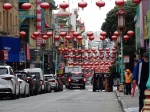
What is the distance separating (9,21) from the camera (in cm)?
6219

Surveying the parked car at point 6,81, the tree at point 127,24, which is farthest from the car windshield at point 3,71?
the tree at point 127,24

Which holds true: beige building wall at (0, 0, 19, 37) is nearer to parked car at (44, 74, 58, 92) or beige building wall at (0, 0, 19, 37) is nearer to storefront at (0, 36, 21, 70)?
storefront at (0, 36, 21, 70)

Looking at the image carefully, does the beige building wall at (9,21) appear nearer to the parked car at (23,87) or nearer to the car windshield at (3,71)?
the parked car at (23,87)

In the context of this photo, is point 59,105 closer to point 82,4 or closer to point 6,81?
point 6,81

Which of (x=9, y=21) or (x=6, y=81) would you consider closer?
(x=6, y=81)

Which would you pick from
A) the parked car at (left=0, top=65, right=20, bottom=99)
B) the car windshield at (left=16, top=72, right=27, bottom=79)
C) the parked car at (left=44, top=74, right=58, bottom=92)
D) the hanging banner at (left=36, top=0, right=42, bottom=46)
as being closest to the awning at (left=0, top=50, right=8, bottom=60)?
the parked car at (left=44, top=74, right=58, bottom=92)

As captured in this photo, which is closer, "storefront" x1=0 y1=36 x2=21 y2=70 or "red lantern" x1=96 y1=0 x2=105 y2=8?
"red lantern" x1=96 y1=0 x2=105 y2=8

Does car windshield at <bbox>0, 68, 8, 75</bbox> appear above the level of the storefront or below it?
below

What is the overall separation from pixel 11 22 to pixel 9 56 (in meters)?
5.87

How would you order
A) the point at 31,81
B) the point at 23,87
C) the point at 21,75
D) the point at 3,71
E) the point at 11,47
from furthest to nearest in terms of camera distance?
the point at 11,47, the point at 31,81, the point at 21,75, the point at 23,87, the point at 3,71

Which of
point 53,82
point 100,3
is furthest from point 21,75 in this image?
point 53,82

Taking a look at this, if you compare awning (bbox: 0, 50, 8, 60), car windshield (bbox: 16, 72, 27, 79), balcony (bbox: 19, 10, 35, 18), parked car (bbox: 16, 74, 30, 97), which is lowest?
parked car (bbox: 16, 74, 30, 97)

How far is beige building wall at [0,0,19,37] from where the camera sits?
5806 centimetres

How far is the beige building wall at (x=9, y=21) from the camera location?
58.1 meters
